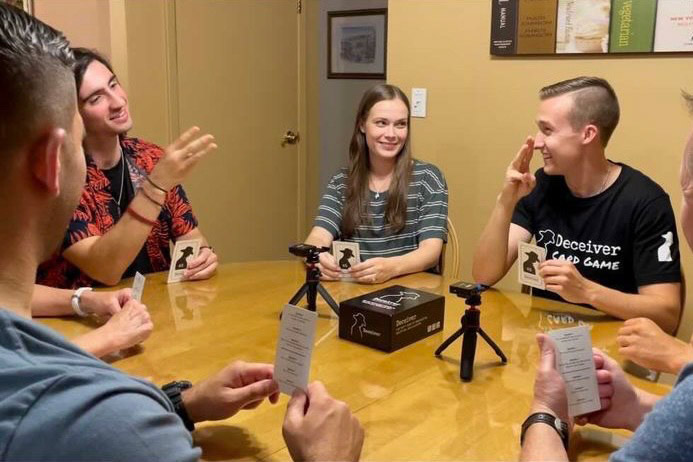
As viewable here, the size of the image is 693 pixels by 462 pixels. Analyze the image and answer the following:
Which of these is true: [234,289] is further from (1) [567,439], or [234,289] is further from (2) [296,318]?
(1) [567,439]

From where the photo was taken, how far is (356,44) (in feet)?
15.2

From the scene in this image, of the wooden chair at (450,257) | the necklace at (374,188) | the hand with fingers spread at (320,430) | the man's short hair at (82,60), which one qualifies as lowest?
the wooden chair at (450,257)

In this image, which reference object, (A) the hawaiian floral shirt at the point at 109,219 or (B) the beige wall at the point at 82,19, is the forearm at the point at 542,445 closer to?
(A) the hawaiian floral shirt at the point at 109,219

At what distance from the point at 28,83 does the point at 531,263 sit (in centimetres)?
155

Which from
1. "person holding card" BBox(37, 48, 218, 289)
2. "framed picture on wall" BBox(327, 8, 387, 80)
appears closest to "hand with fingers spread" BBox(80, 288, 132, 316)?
"person holding card" BBox(37, 48, 218, 289)

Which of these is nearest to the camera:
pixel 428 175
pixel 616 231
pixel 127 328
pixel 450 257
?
pixel 127 328

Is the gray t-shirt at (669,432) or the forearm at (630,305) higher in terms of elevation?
the gray t-shirt at (669,432)

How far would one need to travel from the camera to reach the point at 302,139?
4387 mm

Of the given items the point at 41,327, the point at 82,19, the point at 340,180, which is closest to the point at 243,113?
the point at 82,19

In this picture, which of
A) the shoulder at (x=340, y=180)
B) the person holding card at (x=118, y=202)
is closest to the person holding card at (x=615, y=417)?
the person holding card at (x=118, y=202)

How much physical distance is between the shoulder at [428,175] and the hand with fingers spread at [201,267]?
35.7 inches

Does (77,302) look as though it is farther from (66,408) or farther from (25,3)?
(25,3)

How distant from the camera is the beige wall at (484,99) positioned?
2857mm

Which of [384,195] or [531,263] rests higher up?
[384,195]
